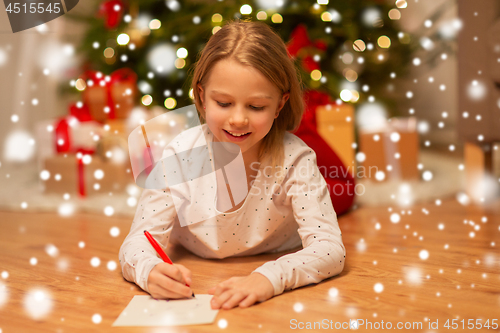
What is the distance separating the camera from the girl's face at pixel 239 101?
0.79m

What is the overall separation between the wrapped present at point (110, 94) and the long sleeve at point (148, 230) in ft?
2.96

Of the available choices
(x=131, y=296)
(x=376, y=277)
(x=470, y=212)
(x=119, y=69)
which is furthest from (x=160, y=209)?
(x=119, y=69)

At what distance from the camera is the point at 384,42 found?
1.82m

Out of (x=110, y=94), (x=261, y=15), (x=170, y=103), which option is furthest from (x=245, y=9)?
(x=110, y=94)

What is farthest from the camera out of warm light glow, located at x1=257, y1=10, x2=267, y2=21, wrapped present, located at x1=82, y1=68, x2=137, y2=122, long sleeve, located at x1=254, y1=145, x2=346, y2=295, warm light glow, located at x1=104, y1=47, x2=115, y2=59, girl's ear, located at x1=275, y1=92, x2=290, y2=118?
warm light glow, located at x1=104, y1=47, x2=115, y2=59

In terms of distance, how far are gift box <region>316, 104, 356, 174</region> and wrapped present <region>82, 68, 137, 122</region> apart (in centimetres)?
72

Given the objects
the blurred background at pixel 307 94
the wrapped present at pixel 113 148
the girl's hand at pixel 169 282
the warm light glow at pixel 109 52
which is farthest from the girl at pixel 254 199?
the warm light glow at pixel 109 52

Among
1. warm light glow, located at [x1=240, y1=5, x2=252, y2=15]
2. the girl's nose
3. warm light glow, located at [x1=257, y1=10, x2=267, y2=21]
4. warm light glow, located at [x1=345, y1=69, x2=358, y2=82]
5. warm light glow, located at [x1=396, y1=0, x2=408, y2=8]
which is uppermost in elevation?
warm light glow, located at [x1=240, y1=5, x2=252, y2=15]

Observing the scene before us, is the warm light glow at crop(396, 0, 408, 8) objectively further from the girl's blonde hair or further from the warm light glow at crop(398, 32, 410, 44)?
the girl's blonde hair

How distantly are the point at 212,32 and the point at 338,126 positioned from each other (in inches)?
23.0

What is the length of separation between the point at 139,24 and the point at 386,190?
1.13 metres

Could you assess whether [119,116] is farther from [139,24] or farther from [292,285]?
[292,285]

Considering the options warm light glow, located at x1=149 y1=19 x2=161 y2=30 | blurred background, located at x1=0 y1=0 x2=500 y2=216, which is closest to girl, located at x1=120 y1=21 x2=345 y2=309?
blurred background, located at x1=0 y1=0 x2=500 y2=216

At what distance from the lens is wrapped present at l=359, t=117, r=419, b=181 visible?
1772 mm
